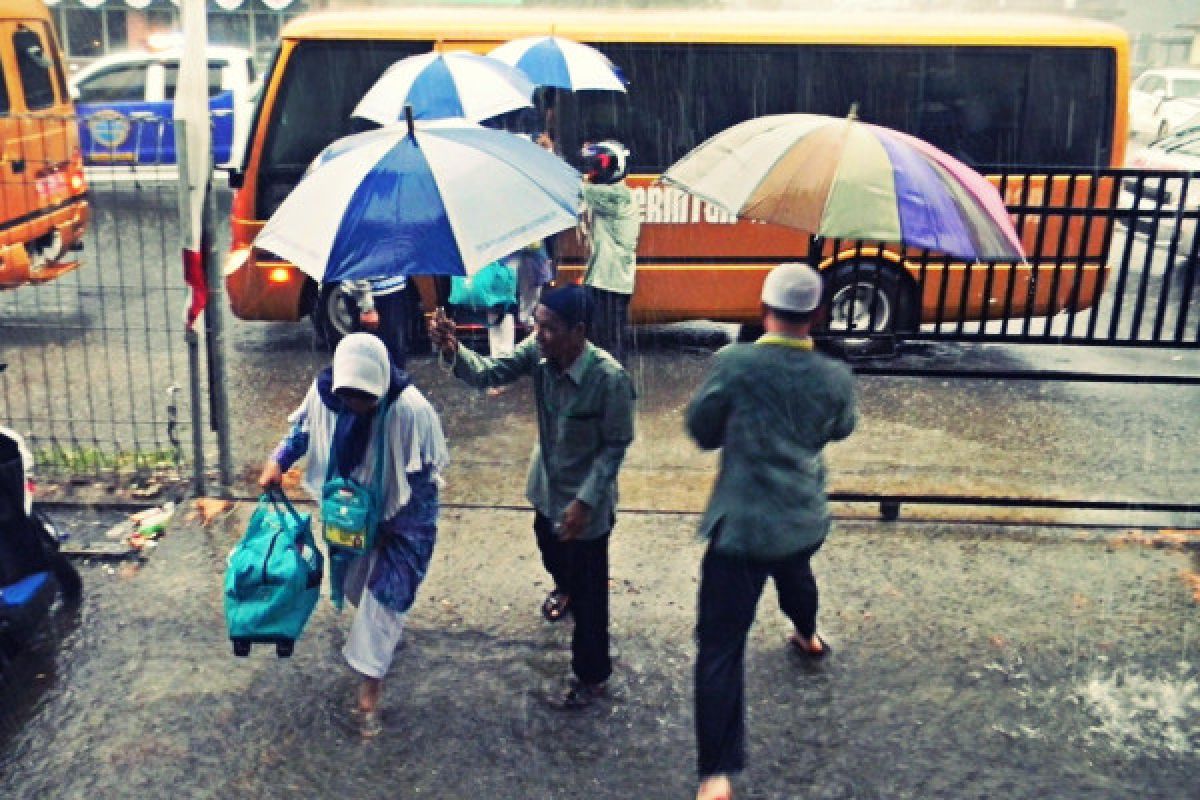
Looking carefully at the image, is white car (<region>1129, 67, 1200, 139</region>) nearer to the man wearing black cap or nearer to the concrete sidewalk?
the concrete sidewalk

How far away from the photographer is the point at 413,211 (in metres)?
3.88

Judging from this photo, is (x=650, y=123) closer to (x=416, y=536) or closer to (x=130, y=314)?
(x=130, y=314)

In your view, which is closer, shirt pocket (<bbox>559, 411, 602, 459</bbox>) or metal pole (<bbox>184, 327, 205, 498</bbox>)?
shirt pocket (<bbox>559, 411, 602, 459</bbox>)

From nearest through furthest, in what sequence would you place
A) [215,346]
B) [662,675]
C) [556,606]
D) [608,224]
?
[662,675] → [556,606] → [215,346] → [608,224]

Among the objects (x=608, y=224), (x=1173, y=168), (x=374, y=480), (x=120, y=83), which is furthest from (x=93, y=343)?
(x=1173, y=168)

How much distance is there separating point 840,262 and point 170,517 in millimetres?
4846

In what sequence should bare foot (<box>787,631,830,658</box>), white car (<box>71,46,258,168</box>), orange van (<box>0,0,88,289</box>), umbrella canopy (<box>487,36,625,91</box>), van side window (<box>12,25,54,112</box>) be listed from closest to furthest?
1. bare foot (<box>787,631,830,658</box>)
2. umbrella canopy (<box>487,36,625,91</box>)
3. orange van (<box>0,0,88,289</box>)
4. van side window (<box>12,25,54,112</box>)
5. white car (<box>71,46,258,168</box>)

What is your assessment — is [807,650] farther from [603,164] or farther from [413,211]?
[603,164]

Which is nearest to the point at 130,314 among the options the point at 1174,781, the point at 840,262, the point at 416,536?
the point at 840,262

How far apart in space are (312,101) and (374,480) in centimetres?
515

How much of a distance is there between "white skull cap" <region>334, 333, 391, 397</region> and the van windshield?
4906mm

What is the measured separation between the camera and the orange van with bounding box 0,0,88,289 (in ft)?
26.6

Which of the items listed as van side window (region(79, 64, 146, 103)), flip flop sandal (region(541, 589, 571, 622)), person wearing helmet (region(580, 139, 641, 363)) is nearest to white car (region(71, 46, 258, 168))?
van side window (region(79, 64, 146, 103))

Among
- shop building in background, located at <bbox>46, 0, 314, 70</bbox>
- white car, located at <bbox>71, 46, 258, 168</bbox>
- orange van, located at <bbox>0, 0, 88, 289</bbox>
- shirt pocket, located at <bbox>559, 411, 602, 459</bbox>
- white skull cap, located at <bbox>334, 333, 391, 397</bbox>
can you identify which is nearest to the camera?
white skull cap, located at <bbox>334, 333, 391, 397</bbox>
